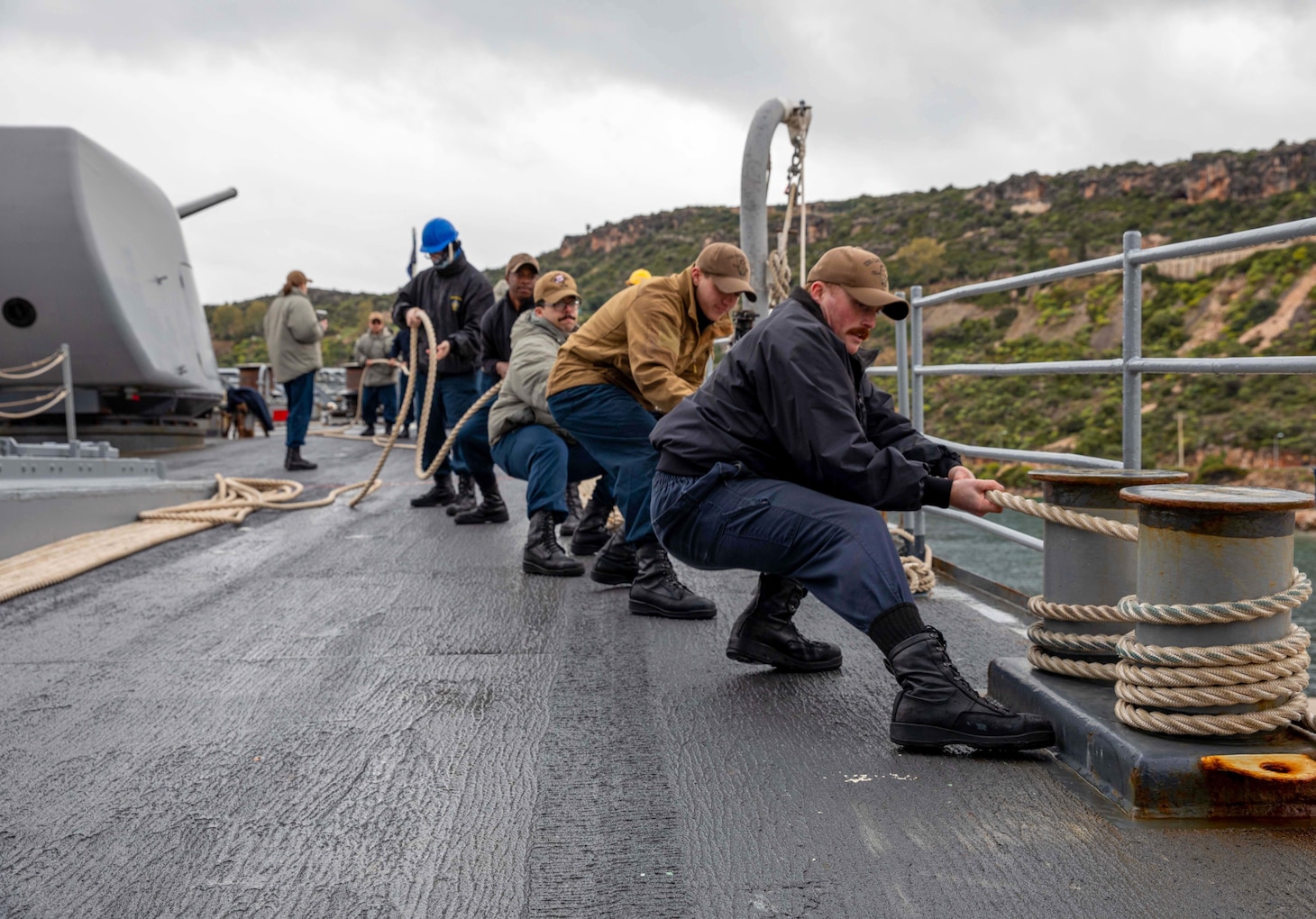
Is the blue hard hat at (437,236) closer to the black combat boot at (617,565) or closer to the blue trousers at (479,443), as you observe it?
the blue trousers at (479,443)

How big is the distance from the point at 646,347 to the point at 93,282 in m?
9.57

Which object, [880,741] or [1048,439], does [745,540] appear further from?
[1048,439]

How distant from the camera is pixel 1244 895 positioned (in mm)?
1795

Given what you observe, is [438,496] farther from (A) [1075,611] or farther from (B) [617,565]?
(A) [1075,611]

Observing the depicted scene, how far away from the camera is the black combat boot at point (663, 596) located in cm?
400

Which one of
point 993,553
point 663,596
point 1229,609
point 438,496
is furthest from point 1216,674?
point 993,553

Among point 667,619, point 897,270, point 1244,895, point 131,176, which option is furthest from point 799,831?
point 897,270

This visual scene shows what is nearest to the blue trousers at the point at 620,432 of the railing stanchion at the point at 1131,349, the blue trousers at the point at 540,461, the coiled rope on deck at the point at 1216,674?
the blue trousers at the point at 540,461

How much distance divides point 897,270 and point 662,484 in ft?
191

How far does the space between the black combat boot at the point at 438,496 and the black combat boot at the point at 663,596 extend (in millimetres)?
3945

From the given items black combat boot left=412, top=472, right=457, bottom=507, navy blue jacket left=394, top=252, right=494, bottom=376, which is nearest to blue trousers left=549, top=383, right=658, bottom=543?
navy blue jacket left=394, top=252, right=494, bottom=376

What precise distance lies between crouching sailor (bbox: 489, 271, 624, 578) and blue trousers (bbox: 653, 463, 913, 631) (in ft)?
6.30

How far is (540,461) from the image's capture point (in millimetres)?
5152

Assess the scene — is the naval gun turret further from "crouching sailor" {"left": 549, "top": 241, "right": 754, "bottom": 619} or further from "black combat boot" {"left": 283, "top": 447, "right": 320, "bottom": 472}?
"crouching sailor" {"left": 549, "top": 241, "right": 754, "bottom": 619}
